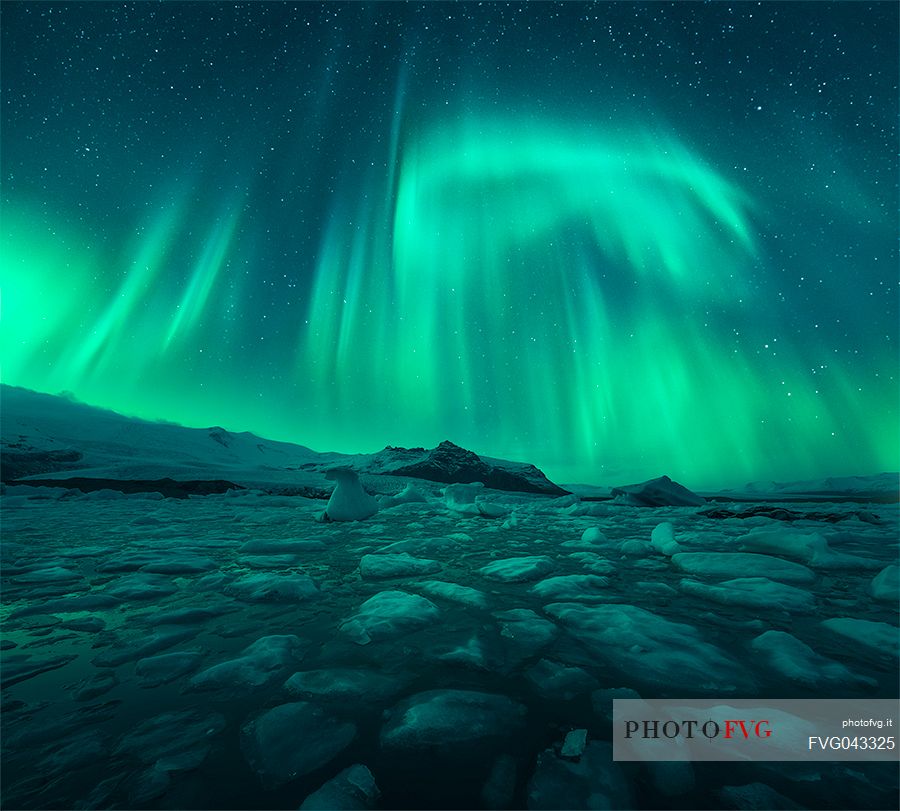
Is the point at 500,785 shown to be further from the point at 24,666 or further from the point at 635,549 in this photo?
the point at 635,549

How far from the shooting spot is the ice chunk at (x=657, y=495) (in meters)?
25.2

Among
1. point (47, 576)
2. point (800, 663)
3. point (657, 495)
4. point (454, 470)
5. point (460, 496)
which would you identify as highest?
point (454, 470)

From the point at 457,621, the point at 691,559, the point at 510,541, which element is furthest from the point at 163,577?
the point at 691,559

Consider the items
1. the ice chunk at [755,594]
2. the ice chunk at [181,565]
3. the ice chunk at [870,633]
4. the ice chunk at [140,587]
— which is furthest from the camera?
the ice chunk at [181,565]

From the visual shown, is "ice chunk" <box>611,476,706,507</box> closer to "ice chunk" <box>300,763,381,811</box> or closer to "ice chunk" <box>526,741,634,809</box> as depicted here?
"ice chunk" <box>526,741,634,809</box>

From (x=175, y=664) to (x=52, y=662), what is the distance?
806 millimetres

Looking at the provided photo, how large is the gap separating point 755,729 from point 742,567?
324cm

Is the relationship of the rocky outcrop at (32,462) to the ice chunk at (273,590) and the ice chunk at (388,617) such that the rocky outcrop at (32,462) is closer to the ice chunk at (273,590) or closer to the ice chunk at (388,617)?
the ice chunk at (273,590)

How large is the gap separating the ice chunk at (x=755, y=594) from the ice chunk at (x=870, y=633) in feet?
1.27

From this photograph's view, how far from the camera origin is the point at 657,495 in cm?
2577

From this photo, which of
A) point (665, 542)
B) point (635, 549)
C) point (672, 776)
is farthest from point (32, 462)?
point (672, 776)

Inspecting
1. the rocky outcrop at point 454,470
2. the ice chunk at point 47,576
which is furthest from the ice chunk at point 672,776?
the rocky outcrop at point 454,470

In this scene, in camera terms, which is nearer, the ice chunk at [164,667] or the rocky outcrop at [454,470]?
the ice chunk at [164,667]

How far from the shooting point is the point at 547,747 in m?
1.61
